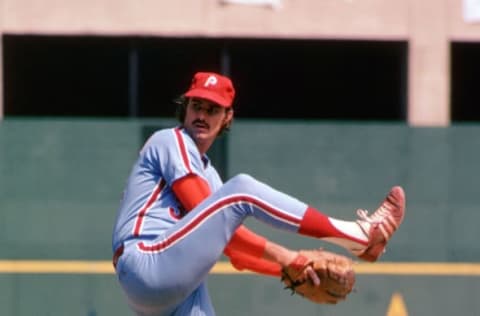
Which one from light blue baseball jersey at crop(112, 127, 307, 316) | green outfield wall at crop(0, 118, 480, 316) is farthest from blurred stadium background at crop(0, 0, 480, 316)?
light blue baseball jersey at crop(112, 127, 307, 316)

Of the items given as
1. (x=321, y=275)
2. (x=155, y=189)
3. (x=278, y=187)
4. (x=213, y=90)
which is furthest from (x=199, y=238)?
(x=278, y=187)

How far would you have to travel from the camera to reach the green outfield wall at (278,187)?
9.46 metres

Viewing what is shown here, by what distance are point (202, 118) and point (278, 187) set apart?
13.1 feet

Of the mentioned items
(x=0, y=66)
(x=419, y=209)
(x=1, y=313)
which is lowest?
(x=1, y=313)

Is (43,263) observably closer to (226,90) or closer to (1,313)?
(1,313)

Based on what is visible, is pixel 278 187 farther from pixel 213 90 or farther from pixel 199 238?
pixel 199 238

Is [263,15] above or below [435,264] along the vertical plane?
above

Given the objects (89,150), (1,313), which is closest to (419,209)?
(89,150)

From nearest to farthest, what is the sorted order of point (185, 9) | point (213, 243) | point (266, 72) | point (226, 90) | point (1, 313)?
1. point (213, 243)
2. point (226, 90)
3. point (1, 313)
4. point (185, 9)
5. point (266, 72)

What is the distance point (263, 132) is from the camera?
9.79 m

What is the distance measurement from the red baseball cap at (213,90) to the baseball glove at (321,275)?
730 millimetres

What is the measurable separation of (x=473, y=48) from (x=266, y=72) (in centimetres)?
214

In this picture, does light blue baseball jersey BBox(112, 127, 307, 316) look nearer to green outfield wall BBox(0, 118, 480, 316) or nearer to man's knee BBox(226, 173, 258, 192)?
man's knee BBox(226, 173, 258, 192)

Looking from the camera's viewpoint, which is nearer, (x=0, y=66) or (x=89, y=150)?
(x=89, y=150)
